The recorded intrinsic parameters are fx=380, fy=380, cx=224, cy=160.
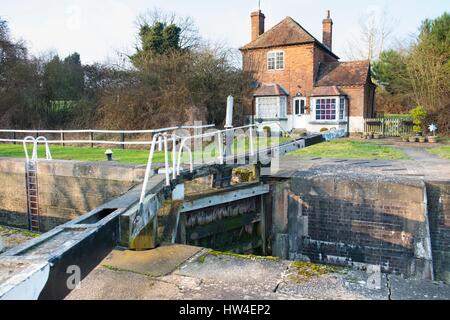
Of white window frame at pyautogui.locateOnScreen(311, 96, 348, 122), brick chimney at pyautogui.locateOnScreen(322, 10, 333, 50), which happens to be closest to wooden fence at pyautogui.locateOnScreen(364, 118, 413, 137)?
white window frame at pyautogui.locateOnScreen(311, 96, 348, 122)

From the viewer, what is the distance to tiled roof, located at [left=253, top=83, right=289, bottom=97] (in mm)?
24781

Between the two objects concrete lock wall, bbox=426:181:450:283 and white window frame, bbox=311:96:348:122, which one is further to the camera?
white window frame, bbox=311:96:348:122

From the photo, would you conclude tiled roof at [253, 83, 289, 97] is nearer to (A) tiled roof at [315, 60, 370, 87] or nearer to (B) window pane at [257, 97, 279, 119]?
(B) window pane at [257, 97, 279, 119]

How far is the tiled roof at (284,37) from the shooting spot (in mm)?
24469

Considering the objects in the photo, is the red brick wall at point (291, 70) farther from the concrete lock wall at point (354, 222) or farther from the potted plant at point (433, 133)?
the concrete lock wall at point (354, 222)

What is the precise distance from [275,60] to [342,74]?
444 centimetres

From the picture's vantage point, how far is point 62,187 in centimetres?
923

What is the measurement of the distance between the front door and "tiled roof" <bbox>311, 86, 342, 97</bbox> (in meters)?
1.03

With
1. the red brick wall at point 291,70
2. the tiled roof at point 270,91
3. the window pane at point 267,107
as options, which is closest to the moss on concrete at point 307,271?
the tiled roof at point 270,91

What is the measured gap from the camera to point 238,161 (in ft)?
28.5

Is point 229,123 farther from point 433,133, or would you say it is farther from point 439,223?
point 433,133

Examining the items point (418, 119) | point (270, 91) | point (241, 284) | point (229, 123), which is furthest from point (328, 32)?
point (241, 284)

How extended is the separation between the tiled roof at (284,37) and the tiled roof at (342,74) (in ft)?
5.38
